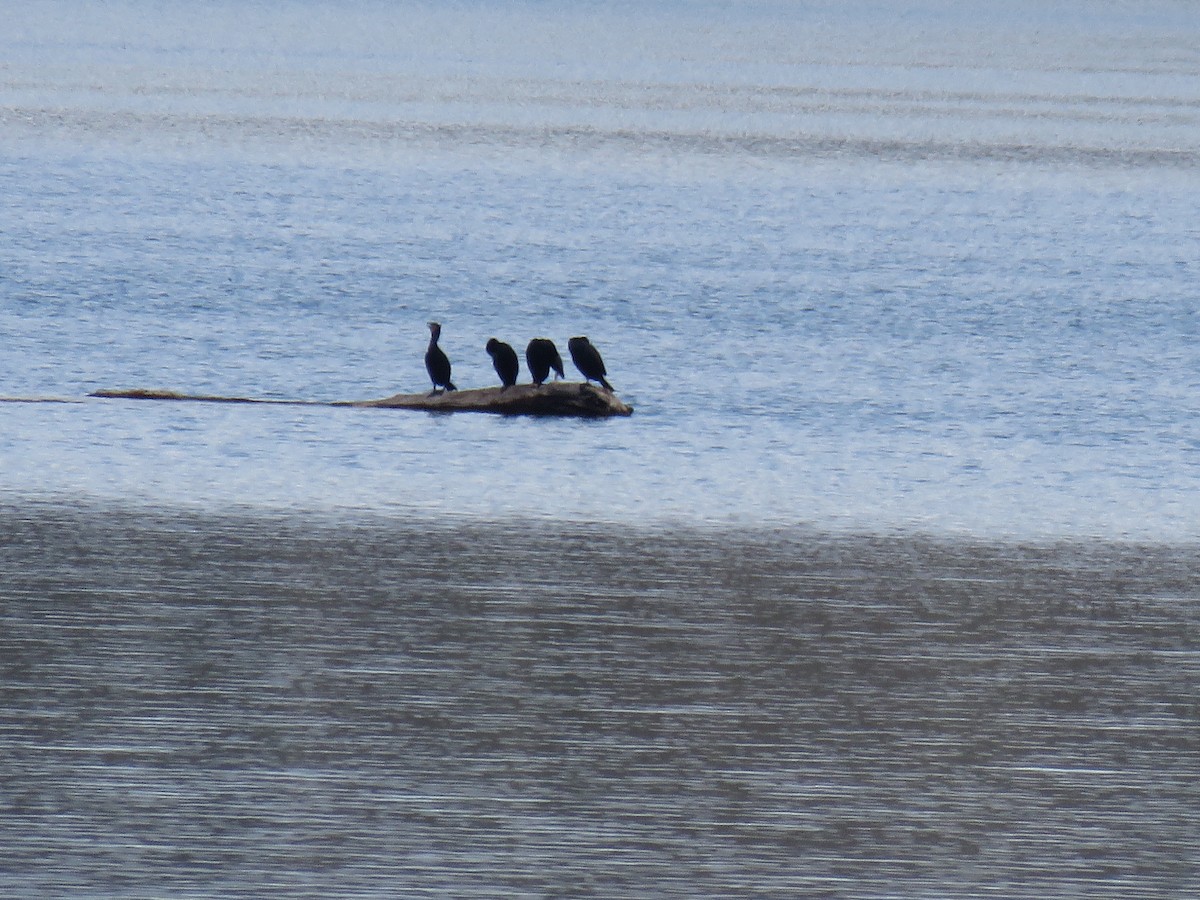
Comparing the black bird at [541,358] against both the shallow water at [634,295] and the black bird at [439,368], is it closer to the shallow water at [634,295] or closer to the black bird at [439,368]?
the black bird at [439,368]

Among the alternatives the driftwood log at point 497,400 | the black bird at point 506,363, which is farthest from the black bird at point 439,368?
the driftwood log at point 497,400

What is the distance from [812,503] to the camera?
10.4 metres

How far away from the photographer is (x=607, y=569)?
860cm

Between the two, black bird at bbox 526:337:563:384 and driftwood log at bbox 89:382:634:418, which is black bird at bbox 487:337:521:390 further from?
driftwood log at bbox 89:382:634:418

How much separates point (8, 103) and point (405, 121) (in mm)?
10722

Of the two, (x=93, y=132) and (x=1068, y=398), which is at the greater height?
(x=93, y=132)

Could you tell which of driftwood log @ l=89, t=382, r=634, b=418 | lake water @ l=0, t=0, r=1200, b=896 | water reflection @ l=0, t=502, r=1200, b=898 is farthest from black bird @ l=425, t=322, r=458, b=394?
water reflection @ l=0, t=502, r=1200, b=898

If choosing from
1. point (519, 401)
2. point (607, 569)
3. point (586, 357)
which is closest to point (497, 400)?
point (519, 401)

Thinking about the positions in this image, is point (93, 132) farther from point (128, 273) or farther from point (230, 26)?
point (230, 26)

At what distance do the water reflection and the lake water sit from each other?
20mm

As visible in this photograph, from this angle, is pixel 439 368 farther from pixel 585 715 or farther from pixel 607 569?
pixel 585 715

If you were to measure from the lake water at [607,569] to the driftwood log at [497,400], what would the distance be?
9.0 inches

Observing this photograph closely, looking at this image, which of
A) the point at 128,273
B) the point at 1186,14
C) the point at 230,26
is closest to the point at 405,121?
the point at 128,273

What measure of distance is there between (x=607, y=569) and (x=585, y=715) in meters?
2.10
